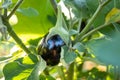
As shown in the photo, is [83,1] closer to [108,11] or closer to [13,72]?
[108,11]

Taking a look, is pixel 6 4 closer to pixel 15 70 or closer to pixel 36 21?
pixel 15 70

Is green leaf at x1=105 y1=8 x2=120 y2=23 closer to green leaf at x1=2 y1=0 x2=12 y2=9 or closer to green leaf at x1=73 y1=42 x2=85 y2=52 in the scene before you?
green leaf at x1=73 y1=42 x2=85 y2=52

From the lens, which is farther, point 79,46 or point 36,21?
point 36,21

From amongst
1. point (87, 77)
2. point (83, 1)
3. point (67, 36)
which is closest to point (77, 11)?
point (83, 1)

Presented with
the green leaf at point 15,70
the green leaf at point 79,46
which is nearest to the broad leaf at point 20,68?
the green leaf at point 15,70

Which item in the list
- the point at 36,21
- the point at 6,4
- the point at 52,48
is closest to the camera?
the point at 6,4

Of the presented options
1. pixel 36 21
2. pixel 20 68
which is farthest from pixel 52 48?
pixel 36 21

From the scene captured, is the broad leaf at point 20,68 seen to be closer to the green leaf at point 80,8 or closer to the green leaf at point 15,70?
the green leaf at point 15,70
